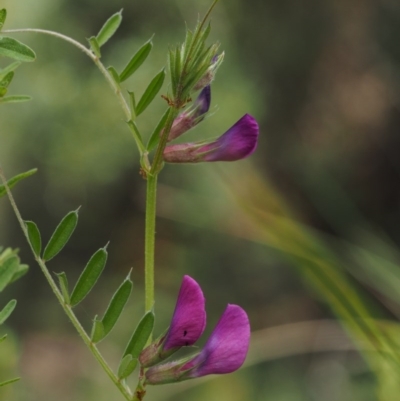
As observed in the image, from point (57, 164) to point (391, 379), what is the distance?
1.98 m

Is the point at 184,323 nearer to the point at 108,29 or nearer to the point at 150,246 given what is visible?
the point at 150,246

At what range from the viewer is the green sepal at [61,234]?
0.35 meters

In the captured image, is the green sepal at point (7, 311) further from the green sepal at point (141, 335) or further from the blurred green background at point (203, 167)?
the blurred green background at point (203, 167)

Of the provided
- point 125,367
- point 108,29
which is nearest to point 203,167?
point 108,29

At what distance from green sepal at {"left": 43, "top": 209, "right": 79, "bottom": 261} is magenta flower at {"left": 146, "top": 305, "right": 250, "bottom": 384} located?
3.4 inches

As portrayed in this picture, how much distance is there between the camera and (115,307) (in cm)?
36

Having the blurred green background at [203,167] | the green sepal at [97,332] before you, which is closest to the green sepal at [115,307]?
Result: the green sepal at [97,332]

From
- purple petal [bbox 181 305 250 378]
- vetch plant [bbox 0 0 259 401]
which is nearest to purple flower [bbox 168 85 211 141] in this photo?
vetch plant [bbox 0 0 259 401]

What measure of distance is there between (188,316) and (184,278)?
20 millimetres

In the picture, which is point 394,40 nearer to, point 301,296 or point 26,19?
point 301,296

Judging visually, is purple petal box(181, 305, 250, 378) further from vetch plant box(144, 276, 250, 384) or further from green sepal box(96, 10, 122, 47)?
green sepal box(96, 10, 122, 47)

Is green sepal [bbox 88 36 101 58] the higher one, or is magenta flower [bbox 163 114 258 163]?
green sepal [bbox 88 36 101 58]

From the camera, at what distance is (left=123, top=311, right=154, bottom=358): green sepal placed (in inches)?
12.9

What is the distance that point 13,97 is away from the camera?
367mm
